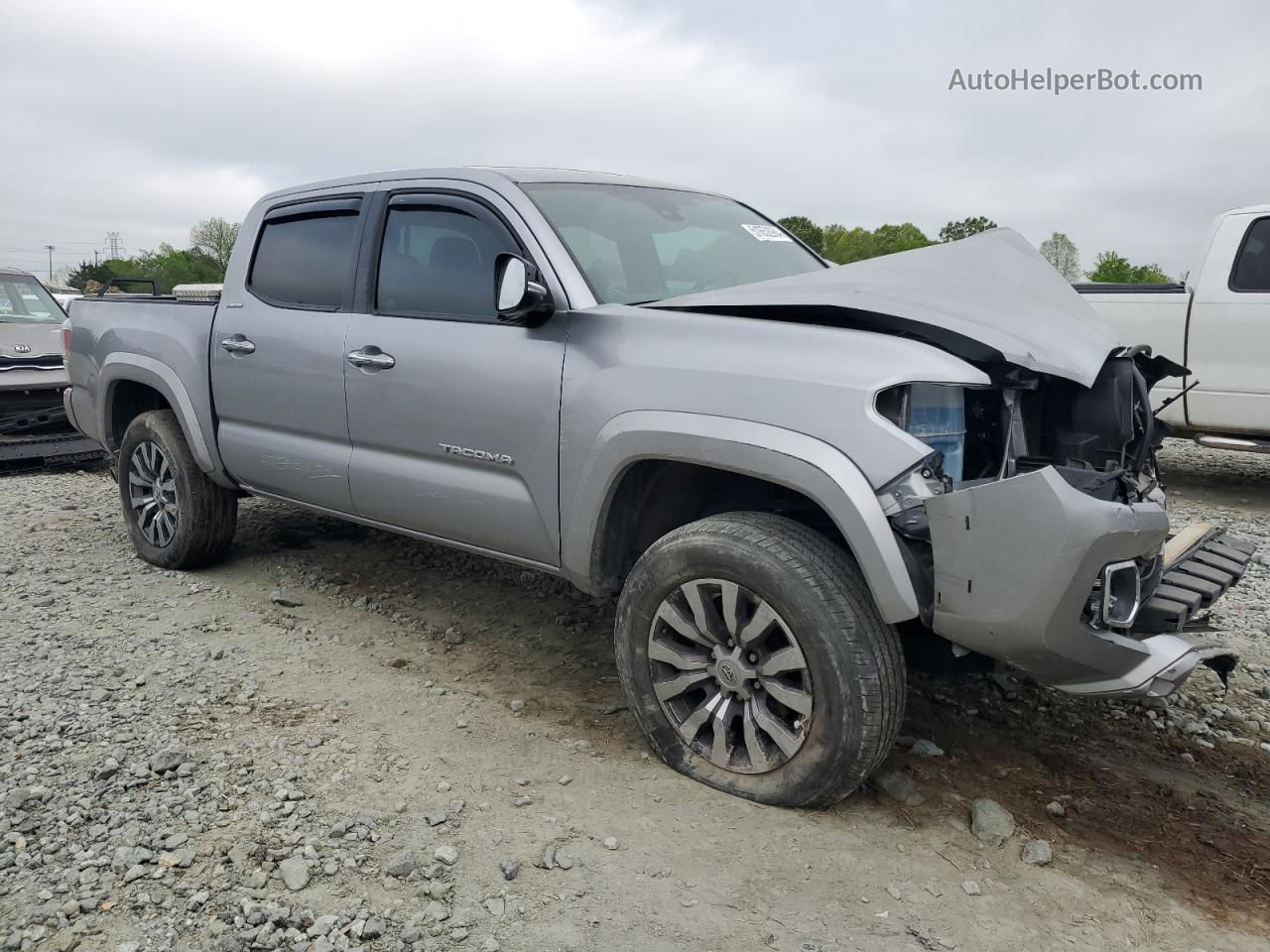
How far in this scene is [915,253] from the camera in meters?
3.50

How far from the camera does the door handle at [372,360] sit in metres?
3.82

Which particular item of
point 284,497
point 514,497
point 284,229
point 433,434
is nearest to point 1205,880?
point 514,497

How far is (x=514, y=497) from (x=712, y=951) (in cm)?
165

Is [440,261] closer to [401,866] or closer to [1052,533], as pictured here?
[401,866]

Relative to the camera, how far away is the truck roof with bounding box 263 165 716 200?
3775 millimetres

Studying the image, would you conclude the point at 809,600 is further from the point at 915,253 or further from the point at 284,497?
the point at 284,497

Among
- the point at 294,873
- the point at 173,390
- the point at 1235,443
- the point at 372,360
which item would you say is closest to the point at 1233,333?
the point at 1235,443

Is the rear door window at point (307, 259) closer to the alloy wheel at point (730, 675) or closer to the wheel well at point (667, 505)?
the wheel well at point (667, 505)

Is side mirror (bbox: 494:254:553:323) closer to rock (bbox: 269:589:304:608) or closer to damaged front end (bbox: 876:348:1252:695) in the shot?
damaged front end (bbox: 876:348:1252:695)

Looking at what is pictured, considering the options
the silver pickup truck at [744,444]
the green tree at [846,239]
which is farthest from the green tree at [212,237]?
the silver pickup truck at [744,444]

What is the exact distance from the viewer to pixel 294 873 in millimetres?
2611

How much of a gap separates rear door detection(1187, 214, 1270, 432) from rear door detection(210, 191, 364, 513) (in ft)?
19.7


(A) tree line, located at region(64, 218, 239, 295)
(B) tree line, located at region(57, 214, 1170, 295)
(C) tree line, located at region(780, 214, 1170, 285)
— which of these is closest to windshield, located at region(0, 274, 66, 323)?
(B) tree line, located at region(57, 214, 1170, 295)

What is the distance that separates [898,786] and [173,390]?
151 inches
